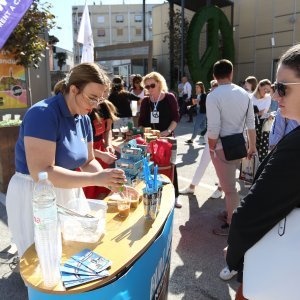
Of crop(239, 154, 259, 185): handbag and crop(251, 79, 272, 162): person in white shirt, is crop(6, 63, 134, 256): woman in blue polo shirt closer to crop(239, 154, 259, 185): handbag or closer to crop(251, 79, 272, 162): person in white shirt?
crop(239, 154, 259, 185): handbag

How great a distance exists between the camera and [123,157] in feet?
8.50

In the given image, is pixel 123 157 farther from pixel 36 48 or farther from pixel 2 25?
pixel 36 48

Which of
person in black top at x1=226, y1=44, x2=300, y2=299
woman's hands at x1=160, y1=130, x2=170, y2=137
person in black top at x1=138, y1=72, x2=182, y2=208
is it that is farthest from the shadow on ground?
person in black top at x1=226, y1=44, x2=300, y2=299

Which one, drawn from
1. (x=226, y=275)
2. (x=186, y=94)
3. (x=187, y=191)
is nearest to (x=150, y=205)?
(x=226, y=275)

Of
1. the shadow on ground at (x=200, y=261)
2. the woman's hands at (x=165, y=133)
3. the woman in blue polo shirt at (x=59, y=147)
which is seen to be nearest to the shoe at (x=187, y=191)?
the shadow on ground at (x=200, y=261)

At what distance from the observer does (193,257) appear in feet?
10.4

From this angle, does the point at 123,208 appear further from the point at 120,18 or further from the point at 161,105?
the point at 120,18

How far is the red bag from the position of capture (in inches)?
138

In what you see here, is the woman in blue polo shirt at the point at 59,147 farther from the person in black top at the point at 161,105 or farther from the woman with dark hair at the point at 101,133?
the person in black top at the point at 161,105

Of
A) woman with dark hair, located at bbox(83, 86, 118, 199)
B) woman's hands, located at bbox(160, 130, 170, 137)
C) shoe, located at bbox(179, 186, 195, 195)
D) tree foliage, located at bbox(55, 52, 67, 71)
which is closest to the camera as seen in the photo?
woman with dark hair, located at bbox(83, 86, 118, 199)

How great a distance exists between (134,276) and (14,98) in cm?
591

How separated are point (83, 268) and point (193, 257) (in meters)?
1.92

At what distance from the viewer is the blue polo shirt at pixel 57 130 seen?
1734 mm

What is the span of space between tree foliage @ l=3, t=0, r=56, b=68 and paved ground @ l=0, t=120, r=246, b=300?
2.68 metres
